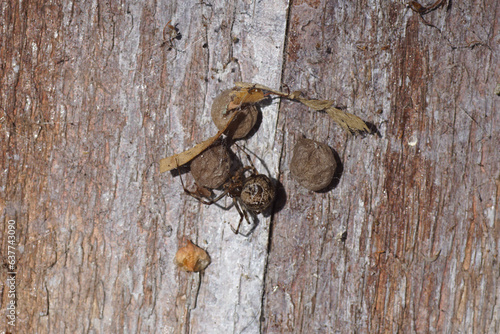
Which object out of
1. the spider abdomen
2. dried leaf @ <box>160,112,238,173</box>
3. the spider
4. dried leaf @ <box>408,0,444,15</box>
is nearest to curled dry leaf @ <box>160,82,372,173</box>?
dried leaf @ <box>160,112,238,173</box>

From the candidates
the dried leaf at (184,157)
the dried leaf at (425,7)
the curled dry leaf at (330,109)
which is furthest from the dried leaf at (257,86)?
the dried leaf at (425,7)

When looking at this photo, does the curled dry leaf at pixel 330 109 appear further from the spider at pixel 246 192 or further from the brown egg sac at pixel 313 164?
the spider at pixel 246 192

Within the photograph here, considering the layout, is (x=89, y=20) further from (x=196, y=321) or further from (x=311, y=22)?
(x=196, y=321)

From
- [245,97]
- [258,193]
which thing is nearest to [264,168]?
[258,193]

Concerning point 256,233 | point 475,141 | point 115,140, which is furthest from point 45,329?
point 475,141

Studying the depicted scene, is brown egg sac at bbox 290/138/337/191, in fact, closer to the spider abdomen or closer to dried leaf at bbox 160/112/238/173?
the spider abdomen

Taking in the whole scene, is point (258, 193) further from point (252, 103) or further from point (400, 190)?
point (400, 190)
